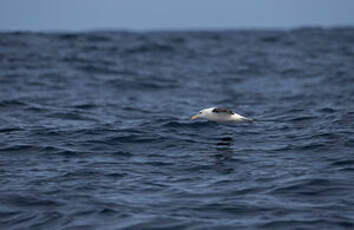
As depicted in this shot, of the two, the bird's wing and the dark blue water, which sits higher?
the bird's wing

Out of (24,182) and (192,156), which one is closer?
(24,182)

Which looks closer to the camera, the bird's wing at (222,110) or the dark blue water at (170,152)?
the dark blue water at (170,152)

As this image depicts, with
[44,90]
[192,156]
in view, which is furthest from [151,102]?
[192,156]

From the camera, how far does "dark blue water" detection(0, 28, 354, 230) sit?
9664mm

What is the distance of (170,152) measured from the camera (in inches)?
563

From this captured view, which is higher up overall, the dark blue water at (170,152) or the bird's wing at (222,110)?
the bird's wing at (222,110)

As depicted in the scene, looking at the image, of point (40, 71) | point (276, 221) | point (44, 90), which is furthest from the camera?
point (40, 71)

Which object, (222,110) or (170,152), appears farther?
(222,110)

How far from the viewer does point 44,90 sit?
25797 mm

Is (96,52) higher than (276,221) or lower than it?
higher

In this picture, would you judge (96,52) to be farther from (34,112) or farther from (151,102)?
(34,112)

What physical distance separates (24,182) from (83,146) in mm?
3394

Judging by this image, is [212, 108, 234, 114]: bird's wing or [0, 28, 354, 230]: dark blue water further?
[212, 108, 234, 114]: bird's wing

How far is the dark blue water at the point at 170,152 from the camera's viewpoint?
9.66m
